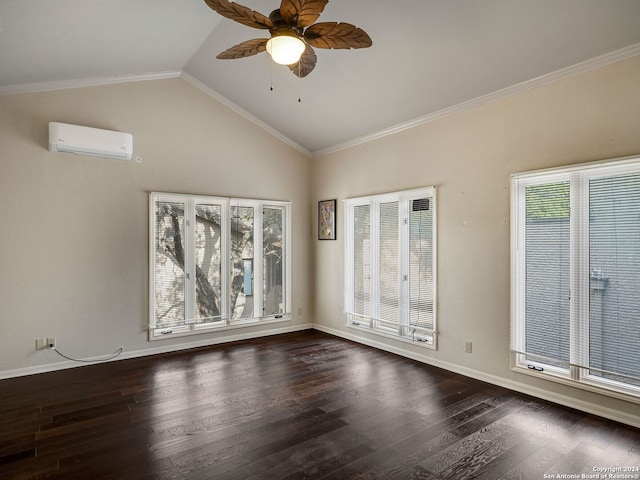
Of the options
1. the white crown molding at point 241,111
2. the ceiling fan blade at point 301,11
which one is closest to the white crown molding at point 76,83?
the white crown molding at point 241,111

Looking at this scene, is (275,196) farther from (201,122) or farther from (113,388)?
(113,388)

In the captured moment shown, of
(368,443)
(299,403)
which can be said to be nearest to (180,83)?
(299,403)

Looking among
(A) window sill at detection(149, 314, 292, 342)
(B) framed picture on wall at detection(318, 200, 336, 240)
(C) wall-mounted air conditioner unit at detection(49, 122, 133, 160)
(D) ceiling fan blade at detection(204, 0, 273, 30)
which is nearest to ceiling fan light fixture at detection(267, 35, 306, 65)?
(D) ceiling fan blade at detection(204, 0, 273, 30)

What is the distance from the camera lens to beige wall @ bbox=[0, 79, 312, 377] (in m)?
3.80

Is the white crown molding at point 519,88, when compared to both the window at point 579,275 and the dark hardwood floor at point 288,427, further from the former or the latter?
the dark hardwood floor at point 288,427

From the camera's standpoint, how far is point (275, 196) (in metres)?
5.60

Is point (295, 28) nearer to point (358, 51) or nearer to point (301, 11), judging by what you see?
point (301, 11)

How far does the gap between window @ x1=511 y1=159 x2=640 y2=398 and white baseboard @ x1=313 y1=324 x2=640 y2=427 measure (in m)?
0.16

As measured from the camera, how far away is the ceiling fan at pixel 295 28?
205cm

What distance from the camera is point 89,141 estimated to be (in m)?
3.99

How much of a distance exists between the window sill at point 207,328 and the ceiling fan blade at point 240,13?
3.75 m

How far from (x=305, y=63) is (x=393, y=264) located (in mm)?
2762

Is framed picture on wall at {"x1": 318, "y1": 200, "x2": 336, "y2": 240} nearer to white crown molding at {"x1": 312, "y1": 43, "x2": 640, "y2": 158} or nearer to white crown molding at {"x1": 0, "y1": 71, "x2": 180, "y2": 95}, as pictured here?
white crown molding at {"x1": 312, "y1": 43, "x2": 640, "y2": 158}

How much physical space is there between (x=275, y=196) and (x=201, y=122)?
1460 millimetres
